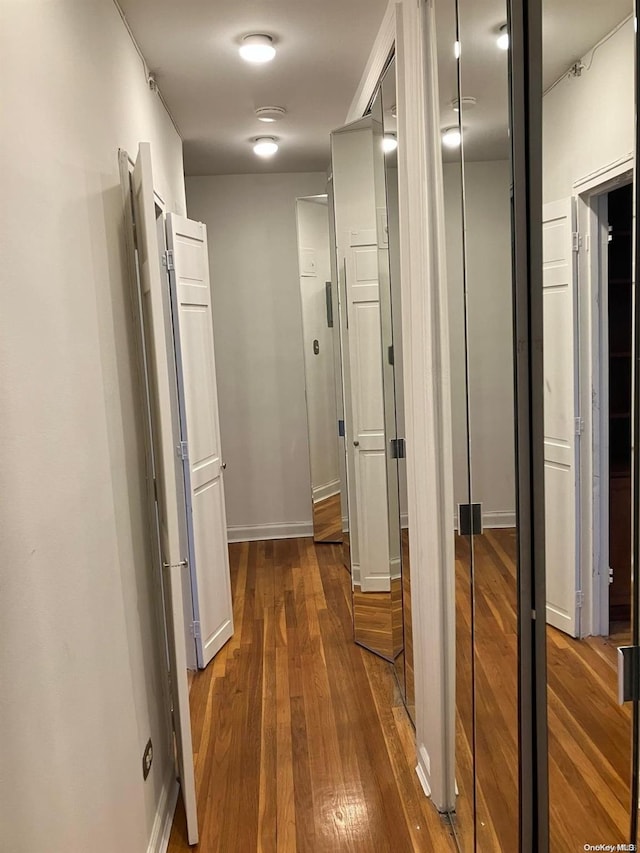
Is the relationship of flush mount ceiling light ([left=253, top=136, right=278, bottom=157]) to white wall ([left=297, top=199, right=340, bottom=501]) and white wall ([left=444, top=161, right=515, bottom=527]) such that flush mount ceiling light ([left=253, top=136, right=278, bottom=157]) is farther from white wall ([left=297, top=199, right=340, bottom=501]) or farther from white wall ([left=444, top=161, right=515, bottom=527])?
white wall ([left=444, top=161, right=515, bottom=527])

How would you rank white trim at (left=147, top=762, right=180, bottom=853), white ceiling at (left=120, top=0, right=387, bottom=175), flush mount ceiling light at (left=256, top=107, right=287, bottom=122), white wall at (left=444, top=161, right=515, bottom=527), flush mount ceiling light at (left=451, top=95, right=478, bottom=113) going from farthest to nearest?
flush mount ceiling light at (left=256, top=107, right=287, bottom=122) → white ceiling at (left=120, top=0, right=387, bottom=175) → white trim at (left=147, top=762, right=180, bottom=853) → flush mount ceiling light at (left=451, top=95, right=478, bottom=113) → white wall at (left=444, top=161, right=515, bottom=527)

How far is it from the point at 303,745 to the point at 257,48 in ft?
9.18

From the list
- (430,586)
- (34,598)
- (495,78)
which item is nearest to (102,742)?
(34,598)

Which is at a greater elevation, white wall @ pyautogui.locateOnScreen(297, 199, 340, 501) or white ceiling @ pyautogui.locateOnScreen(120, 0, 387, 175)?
white ceiling @ pyautogui.locateOnScreen(120, 0, 387, 175)

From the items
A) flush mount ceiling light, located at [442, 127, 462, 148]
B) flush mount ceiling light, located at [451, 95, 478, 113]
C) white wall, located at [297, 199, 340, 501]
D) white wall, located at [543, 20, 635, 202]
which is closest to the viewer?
white wall, located at [543, 20, 635, 202]

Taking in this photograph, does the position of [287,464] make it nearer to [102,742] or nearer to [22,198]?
[102,742]

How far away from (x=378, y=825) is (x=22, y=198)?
2.08 meters

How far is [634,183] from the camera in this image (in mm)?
988

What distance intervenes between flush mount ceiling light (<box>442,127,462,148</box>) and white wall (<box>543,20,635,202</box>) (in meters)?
0.52

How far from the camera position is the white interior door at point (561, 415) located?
3.89 ft

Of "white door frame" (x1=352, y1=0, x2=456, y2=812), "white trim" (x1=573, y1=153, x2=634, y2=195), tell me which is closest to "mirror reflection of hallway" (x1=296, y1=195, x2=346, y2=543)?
"white door frame" (x1=352, y1=0, x2=456, y2=812)

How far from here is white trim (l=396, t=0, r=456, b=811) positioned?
202 centimetres

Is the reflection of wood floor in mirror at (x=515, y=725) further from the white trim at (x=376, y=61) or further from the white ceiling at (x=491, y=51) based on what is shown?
the white trim at (x=376, y=61)

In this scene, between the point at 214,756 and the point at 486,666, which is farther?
the point at 214,756
